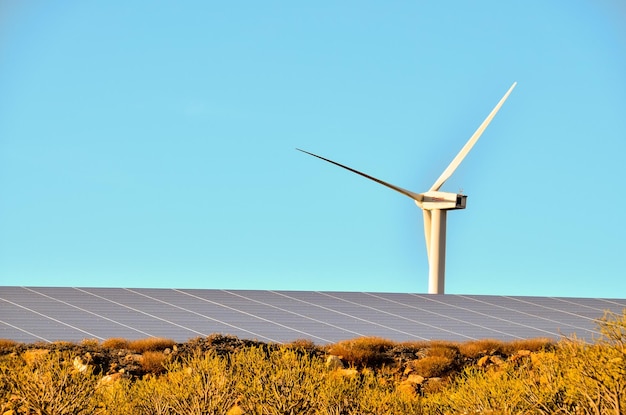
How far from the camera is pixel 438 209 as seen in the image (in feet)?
182

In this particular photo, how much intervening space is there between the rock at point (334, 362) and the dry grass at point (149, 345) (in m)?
5.85

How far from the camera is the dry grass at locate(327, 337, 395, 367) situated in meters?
40.6

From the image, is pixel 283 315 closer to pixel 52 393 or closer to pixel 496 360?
pixel 496 360

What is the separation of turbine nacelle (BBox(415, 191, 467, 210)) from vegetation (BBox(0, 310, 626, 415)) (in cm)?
1455

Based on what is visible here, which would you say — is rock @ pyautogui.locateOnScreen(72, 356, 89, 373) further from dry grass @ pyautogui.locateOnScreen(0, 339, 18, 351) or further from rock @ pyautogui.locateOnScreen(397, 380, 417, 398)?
rock @ pyautogui.locateOnScreen(397, 380, 417, 398)

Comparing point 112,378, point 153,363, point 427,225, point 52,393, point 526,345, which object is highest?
point 427,225

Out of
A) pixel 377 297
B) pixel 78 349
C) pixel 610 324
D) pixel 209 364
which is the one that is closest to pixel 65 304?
pixel 78 349

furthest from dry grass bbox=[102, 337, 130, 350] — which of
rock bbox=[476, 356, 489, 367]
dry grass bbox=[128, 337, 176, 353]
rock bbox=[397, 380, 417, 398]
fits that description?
rock bbox=[476, 356, 489, 367]

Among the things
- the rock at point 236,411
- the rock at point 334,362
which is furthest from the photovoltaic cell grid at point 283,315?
the rock at point 236,411

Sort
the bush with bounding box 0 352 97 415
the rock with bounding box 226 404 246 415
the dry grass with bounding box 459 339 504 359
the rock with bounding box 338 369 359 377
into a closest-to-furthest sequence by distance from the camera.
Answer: the bush with bounding box 0 352 97 415 → the rock with bounding box 226 404 246 415 → the rock with bounding box 338 369 359 377 → the dry grass with bounding box 459 339 504 359

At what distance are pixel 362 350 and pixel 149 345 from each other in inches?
301

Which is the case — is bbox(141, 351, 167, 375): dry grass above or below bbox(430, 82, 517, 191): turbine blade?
below

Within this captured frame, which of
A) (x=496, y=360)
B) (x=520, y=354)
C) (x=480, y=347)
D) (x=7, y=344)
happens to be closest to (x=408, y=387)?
(x=496, y=360)

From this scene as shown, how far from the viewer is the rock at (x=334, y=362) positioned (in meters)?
39.0
